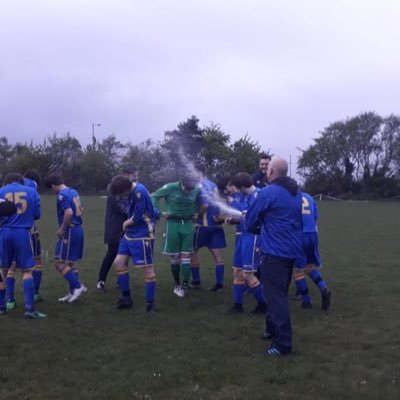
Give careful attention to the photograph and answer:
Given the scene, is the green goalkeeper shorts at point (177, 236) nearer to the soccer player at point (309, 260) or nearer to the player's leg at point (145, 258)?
the player's leg at point (145, 258)

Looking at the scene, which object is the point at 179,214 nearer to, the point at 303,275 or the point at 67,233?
the point at 67,233

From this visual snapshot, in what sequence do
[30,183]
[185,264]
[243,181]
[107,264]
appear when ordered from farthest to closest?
[107,264], [185,264], [30,183], [243,181]

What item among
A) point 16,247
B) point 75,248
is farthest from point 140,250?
point 16,247

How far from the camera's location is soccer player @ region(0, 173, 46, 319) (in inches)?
299

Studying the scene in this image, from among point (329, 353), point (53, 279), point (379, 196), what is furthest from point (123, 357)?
point (379, 196)

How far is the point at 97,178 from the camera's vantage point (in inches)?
2484

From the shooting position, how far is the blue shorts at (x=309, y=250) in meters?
8.36

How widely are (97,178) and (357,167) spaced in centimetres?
3337

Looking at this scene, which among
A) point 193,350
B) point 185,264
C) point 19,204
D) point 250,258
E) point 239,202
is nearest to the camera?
point 193,350

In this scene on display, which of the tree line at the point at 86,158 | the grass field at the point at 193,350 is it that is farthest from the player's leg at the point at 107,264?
the tree line at the point at 86,158

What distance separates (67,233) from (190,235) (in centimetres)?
207

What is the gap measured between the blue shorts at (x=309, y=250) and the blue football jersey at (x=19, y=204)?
13.2 ft

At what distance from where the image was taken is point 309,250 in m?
8.45

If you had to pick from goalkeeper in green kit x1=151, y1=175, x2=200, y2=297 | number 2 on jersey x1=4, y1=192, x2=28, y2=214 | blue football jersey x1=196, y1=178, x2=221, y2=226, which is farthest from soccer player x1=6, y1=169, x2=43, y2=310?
blue football jersey x1=196, y1=178, x2=221, y2=226
